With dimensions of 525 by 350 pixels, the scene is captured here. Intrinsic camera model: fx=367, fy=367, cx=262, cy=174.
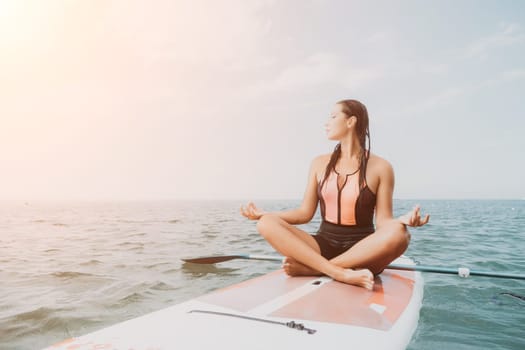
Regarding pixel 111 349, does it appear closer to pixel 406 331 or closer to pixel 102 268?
pixel 406 331

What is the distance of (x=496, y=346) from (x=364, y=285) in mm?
1383

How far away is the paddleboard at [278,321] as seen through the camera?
1.88 meters

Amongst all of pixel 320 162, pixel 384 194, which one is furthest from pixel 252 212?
pixel 384 194

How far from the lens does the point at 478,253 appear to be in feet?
26.8

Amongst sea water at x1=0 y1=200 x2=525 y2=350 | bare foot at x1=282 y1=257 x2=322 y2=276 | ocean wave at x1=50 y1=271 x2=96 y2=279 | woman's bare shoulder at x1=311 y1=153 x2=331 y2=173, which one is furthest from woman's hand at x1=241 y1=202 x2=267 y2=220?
ocean wave at x1=50 y1=271 x2=96 y2=279

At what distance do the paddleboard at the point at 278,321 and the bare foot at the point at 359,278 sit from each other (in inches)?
Result: 1.9

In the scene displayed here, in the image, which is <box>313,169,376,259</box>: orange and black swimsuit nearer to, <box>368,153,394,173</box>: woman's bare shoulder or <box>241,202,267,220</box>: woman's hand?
<box>368,153,394,173</box>: woman's bare shoulder

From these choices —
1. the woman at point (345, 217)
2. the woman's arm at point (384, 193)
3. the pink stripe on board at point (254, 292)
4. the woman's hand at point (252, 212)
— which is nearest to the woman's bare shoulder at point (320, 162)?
the woman at point (345, 217)

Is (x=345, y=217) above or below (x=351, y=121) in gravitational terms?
below

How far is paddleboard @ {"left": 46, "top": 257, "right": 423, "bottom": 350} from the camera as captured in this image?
188 centimetres

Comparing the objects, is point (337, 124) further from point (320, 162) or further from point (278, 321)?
point (278, 321)

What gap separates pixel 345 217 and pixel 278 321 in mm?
1537

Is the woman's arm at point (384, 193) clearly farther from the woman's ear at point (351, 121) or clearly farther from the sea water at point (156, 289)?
the sea water at point (156, 289)

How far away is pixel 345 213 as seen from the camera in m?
3.47
